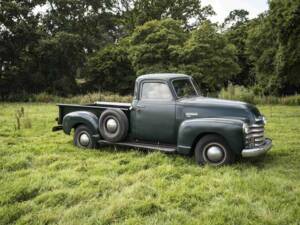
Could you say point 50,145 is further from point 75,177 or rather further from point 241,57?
point 241,57

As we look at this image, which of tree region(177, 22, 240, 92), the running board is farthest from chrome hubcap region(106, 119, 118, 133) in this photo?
tree region(177, 22, 240, 92)

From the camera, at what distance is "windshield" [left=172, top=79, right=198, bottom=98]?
6589 millimetres

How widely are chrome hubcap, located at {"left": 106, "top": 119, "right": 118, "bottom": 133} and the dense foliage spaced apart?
46.9ft

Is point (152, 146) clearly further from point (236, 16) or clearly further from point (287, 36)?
point (236, 16)

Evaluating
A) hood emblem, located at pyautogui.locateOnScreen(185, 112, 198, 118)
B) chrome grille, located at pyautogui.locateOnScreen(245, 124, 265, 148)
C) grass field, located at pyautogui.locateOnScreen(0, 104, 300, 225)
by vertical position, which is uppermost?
hood emblem, located at pyautogui.locateOnScreen(185, 112, 198, 118)

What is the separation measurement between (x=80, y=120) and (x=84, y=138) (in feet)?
1.40

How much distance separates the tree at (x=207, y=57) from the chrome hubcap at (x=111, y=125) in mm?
14056

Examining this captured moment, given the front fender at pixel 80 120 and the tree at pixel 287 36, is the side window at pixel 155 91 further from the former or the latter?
the tree at pixel 287 36

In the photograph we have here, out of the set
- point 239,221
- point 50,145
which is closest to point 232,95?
point 50,145

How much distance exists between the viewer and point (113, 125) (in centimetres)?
682

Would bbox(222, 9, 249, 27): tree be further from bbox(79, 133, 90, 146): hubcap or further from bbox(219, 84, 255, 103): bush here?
bbox(79, 133, 90, 146): hubcap

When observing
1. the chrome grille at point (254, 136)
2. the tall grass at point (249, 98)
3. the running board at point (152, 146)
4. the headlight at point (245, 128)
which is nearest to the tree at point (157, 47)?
the tall grass at point (249, 98)

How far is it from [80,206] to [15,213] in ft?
2.52

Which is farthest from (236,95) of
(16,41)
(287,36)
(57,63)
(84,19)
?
(84,19)
